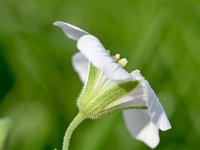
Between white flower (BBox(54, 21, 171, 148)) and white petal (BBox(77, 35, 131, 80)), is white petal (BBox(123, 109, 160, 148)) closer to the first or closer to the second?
white flower (BBox(54, 21, 171, 148))

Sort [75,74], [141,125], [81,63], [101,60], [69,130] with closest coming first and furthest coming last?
1. [101,60]
2. [69,130]
3. [141,125]
4. [81,63]
5. [75,74]

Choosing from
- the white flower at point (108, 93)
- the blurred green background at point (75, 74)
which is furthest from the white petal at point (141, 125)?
the blurred green background at point (75, 74)

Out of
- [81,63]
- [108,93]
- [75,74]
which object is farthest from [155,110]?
[75,74]

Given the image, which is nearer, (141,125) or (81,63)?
(141,125)

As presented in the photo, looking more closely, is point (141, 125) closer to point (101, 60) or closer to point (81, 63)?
point (81, 63)

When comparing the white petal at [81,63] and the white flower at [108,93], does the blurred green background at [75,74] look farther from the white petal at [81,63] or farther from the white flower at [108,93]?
the white flower at [108,93]

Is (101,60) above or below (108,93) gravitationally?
above
